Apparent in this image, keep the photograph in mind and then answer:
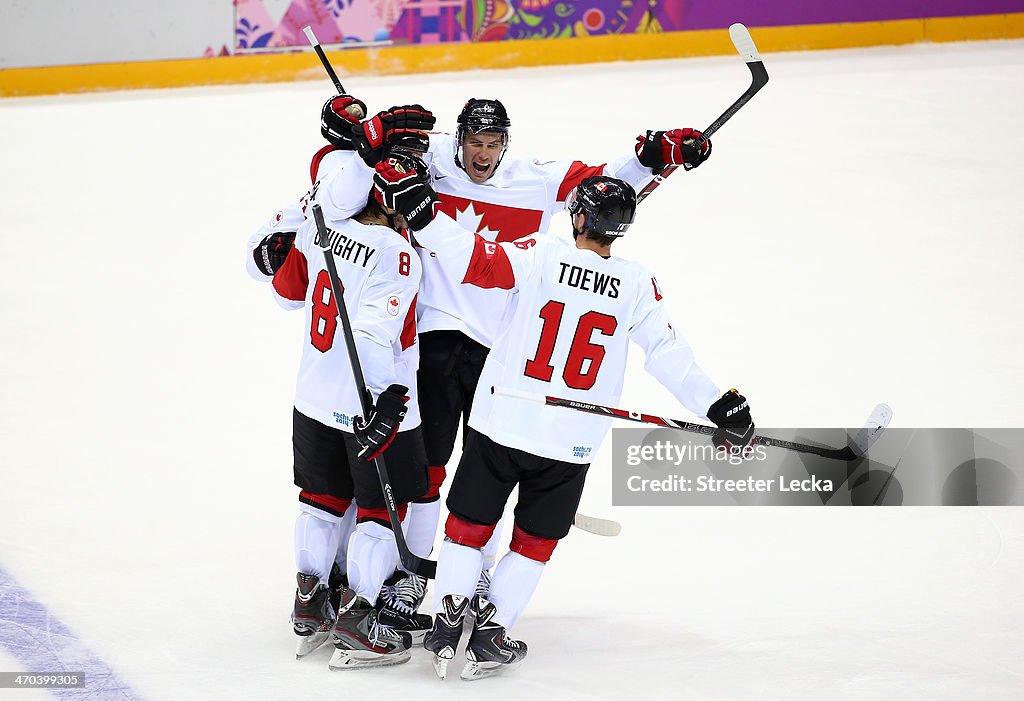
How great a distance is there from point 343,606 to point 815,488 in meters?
1.69

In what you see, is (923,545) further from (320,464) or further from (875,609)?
(320,464)

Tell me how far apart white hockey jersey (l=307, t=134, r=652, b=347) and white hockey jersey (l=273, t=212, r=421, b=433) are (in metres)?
0.23

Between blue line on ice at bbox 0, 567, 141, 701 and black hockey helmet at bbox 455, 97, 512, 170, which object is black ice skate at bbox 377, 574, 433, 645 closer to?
blue line on ice at bbox 0, 567, 141, 701

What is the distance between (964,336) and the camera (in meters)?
4.91

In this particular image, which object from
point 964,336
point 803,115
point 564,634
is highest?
point 803,115

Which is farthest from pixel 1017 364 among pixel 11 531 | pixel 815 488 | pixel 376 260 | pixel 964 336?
pixel 11 531

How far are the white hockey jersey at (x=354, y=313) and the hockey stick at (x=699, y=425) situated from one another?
0.90ft

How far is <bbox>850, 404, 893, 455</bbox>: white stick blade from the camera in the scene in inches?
123

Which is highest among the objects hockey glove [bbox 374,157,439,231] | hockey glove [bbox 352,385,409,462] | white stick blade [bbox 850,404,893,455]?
hockey glove [bbox 374,157,439,231]

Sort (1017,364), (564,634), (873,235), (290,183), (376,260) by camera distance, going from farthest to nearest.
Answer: (290,183) → (873,235) → (1017,364) → (564,634) → (376,260)

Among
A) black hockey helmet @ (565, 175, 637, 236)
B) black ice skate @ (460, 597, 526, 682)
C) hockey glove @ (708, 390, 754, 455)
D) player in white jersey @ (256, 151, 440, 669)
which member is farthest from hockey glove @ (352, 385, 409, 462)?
Result: hockey glove @ (708, 390, 754, 455)

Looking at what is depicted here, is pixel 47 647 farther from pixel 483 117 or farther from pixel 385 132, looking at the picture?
pixel 483 117

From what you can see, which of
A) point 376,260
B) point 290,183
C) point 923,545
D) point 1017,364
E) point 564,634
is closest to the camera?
point 376,260

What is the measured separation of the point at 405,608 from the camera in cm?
305
